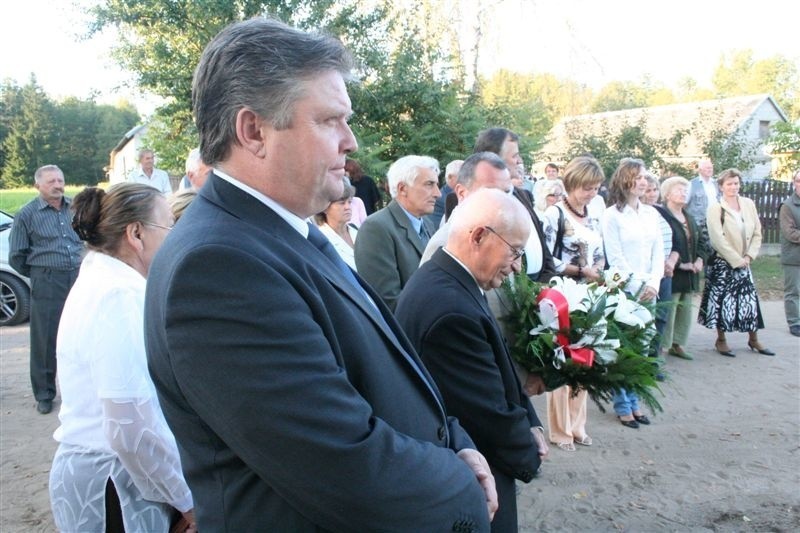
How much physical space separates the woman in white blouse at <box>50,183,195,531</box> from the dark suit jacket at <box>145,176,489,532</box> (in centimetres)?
79

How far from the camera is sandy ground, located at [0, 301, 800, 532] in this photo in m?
4.18

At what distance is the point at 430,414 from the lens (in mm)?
1611

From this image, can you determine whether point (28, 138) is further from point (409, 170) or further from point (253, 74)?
point (253, 74)

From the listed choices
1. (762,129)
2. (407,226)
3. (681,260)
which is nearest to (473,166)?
(407,226)

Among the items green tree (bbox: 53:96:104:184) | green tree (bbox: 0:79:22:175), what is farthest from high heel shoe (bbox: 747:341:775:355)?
green tree (bbox: 53:96:104:184)

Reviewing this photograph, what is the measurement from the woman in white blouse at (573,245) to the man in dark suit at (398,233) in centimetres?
124

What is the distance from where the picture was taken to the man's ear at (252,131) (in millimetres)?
1382

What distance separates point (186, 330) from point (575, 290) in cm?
230

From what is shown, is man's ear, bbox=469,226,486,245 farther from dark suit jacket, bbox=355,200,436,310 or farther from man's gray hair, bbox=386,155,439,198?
man's gray hair, bbox=386,155,439,198

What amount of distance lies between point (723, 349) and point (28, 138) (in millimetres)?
63936

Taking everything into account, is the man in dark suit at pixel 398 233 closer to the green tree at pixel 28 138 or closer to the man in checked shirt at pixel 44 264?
the man in checked shirt at pixel 44 264

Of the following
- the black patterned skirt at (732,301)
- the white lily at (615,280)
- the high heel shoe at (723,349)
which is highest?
the white lily at (615,280)

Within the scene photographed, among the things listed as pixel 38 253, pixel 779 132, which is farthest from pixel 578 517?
pixel 779 132

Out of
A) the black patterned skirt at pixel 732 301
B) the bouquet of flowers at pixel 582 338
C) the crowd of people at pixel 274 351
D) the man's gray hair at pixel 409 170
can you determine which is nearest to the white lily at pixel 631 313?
the bouquet of flowers at pixel 582 338
